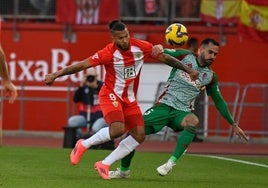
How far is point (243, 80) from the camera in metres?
28.9

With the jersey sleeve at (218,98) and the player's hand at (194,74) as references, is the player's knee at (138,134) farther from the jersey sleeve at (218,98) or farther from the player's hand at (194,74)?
Answer: the jersey sleeve at (218,98)

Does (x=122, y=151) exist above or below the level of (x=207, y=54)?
below

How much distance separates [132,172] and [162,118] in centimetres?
122

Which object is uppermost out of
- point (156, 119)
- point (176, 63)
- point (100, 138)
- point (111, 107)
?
point (176, 63)

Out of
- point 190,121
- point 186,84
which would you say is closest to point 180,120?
point 190,121

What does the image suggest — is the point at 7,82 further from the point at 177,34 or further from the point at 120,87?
the point at 177,34

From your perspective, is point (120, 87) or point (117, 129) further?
point (120, 87)

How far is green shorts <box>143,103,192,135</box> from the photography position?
1498 cm

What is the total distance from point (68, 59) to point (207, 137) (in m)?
4.44

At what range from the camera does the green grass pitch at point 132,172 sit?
13.6 meters

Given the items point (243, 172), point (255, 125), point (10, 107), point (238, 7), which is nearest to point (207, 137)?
point (255, 125)

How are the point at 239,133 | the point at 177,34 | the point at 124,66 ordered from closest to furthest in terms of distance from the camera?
1. the point at 124,66
2. the point at 239,133
3. the point at 177,34

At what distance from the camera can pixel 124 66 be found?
1441 centimetres

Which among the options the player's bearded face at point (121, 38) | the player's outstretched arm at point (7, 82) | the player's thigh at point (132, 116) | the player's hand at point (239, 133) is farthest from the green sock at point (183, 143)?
the player's outstretched arm at point (7, 82)
